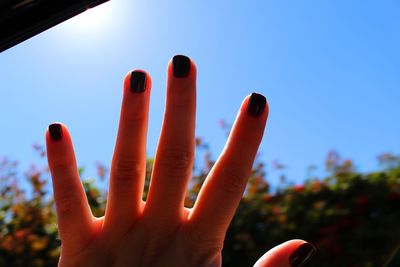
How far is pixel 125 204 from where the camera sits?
1435 mm

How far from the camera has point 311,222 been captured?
3.99 metres

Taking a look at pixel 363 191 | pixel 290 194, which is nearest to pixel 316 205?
pixel 290 194

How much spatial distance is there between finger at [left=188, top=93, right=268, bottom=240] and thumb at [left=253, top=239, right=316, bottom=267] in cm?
19

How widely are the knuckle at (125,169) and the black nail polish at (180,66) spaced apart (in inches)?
14.9

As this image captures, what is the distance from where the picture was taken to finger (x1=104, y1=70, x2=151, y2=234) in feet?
4.65

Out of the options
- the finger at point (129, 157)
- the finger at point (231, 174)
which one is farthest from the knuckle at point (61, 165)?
the finger at point (231, 174)

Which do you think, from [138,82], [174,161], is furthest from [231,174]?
[138,82]

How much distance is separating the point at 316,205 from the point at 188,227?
2.93m

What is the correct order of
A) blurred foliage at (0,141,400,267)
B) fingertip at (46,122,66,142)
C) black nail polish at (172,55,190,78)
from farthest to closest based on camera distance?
blurred foliage at (0,141,400,267)
fingertip at (46,122,66,142)
black nail polish at (172,55,190,78)

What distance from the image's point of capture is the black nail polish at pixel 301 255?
4.47 ft

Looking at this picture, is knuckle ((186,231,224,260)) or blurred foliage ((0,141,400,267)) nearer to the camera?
knuckle ((186,231,224,260))

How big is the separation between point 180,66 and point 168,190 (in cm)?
45

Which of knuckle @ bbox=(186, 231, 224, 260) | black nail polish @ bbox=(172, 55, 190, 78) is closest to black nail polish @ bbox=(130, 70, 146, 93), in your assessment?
black nail polish @ bbox=(172, 55, 190, 78)

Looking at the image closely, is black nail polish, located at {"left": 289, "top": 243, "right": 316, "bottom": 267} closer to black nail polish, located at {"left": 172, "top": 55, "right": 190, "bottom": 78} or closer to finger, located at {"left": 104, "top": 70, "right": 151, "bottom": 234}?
finger, located at {"left": 104, "top": 70, "right": 151, "bottom": 234}
